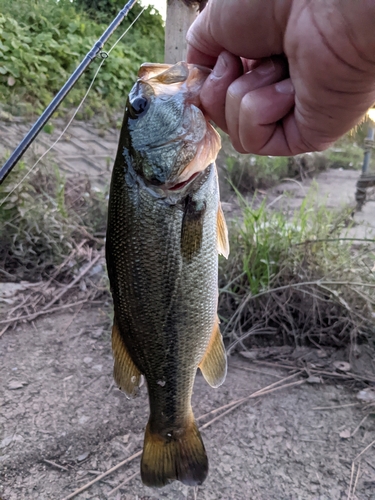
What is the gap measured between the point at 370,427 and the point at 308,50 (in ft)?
7.04

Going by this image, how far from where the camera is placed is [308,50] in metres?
0.91

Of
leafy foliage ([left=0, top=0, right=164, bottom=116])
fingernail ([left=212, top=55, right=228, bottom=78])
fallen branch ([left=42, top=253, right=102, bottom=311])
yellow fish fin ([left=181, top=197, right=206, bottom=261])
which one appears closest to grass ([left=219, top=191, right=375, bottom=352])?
fallen branch ([left=42, top=253, right=102, bottom=311])

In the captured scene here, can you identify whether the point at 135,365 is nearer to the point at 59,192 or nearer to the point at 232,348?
the point at 232,348

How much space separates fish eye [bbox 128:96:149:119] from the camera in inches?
50.8

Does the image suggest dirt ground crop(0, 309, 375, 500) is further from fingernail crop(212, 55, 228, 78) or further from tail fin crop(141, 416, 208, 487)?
fingernail crop(212, 55, 228, 78)

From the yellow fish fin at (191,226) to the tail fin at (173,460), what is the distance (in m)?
0.72

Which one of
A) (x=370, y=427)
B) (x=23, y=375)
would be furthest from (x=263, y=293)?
(x=23, y=375)

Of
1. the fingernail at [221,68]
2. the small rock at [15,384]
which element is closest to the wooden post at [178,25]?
the fingernail at [221,68]

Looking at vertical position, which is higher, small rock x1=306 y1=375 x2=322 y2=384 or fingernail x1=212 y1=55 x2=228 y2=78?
fingernail x1=212 y1=55 x2=228 y2=78

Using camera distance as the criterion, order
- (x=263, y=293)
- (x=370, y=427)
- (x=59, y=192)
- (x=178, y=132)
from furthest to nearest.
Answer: (x=59, y=192) → (x=263, y=293) → (x=370, y=427) → (x=178, y=132)

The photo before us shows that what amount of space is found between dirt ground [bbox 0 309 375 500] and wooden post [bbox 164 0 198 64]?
2.25m

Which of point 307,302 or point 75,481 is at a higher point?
point 307,302

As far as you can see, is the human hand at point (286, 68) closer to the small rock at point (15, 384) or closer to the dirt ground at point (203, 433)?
the dirt ground at point (203, 433)

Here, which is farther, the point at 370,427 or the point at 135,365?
the point at 370,427
